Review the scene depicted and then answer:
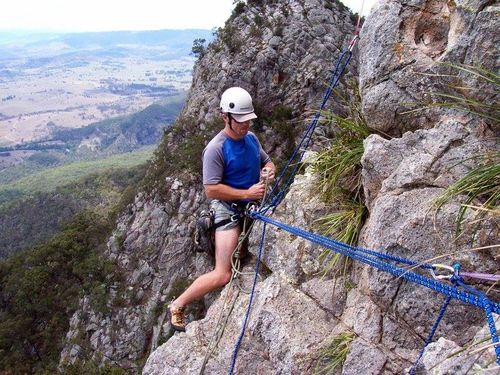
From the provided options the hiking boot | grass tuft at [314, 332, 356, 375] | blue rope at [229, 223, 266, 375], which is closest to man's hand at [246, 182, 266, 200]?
blue rope at [229, 223, 266, 375]

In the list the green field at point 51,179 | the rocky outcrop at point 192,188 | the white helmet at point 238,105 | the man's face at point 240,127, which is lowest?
the green field at point 51,179

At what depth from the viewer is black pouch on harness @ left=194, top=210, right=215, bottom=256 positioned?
514cm

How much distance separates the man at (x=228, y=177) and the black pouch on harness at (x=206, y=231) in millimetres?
72

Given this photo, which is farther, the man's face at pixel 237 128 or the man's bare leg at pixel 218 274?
the man's bare leg at pixel 218 274

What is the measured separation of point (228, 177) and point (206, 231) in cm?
69

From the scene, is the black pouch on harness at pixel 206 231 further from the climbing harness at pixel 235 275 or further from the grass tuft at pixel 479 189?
the grass tuft at pixel 479 189

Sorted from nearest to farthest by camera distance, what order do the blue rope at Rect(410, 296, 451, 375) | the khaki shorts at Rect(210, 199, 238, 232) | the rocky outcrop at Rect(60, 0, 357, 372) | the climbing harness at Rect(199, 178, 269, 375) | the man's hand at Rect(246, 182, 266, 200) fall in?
the blue rope at Rect(410, 296, 451, 375)
the climbing harness at Rect(199, 178, 269, 375)
the man's hand at Rect(246, 182, 266, 200)
the khaki shorts at Rect(210, 199, 238, 232)
the rocky outcrop at Rect(60, 0, 357, 372)

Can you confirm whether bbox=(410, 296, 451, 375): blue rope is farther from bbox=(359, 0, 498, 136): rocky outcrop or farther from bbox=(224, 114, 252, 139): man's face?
bbox=(224, 114, 252, 139): man's face

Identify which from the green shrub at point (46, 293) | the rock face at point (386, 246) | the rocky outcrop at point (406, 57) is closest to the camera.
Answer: the rock face at point (386, 246)

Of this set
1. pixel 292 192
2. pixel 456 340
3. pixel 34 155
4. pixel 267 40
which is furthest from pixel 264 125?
pixel 34 155

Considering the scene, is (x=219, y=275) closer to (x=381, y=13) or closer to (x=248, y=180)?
(x=248, y=180)

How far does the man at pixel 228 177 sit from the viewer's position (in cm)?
474

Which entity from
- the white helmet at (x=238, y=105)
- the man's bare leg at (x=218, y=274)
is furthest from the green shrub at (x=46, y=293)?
the white helmet at (x=238, y=105)

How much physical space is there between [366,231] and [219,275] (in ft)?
6.04
